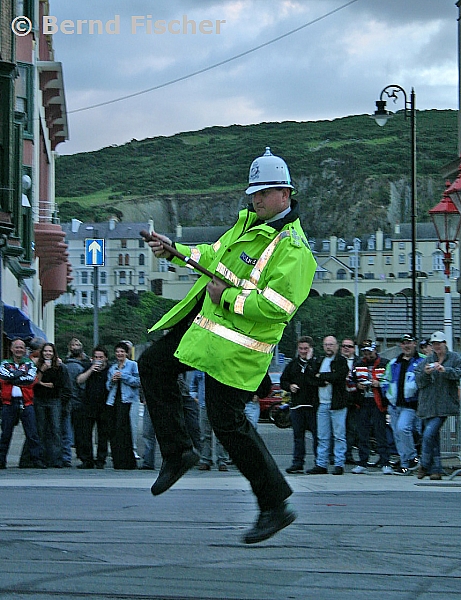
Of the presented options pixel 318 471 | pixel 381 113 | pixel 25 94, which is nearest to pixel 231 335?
pixel 318 471

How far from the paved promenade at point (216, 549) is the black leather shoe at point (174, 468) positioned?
0.93ft

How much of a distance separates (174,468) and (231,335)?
2.91ft

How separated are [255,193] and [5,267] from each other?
86.2ft

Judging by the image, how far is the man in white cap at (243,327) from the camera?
569 cm

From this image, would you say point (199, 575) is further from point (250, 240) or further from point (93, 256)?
point (93, 256)

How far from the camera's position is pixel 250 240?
5.85 meters

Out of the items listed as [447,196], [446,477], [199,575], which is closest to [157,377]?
[199,575]

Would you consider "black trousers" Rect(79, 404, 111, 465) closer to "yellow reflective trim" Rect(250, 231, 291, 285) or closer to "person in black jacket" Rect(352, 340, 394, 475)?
"person in black jacket" Rect(352, 340, 394, 475)

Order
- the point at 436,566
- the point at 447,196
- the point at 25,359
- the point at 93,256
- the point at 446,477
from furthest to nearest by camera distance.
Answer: the point at 93,256
the point at 447,196
the point at 25,359
the point at 446,477
the point at 436,566

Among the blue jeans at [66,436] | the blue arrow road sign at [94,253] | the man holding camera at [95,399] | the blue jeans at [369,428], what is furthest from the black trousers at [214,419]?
the blue arrow road sign at [94,253]

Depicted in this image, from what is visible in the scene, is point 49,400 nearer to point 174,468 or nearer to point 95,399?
point 95,399

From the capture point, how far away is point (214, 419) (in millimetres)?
5867

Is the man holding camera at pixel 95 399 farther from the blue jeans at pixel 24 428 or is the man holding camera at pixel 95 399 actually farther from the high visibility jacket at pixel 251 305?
the high visibility jacket at pixel 251 305

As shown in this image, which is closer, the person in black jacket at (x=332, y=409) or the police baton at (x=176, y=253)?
the police baton at (x=176, y=253)
